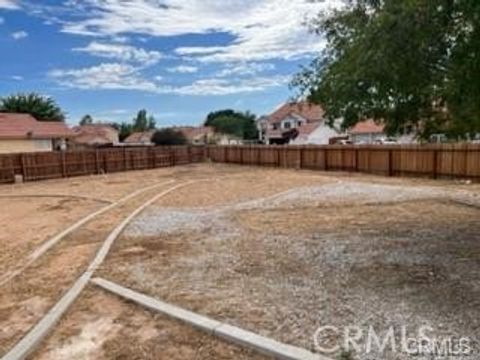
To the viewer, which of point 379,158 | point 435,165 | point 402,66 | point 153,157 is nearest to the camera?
point 402,66

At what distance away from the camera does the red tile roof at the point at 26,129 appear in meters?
34.7

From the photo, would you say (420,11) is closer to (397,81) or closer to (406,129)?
(397,81)

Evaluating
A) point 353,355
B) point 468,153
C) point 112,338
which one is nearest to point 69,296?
point 112,338

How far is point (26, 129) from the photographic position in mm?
36281

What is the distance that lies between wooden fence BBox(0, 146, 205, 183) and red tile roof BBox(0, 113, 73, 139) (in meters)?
7.98

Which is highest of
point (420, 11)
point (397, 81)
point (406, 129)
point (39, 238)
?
point (420, 11)

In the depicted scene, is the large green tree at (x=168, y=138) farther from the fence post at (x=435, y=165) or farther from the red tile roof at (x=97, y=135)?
the fence post at (x=435, y=165)

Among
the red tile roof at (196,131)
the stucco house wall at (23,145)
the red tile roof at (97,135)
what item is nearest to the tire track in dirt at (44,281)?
the stucco house wall at (23,145)

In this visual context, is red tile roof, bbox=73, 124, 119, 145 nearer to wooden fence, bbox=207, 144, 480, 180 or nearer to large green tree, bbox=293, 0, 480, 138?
wooden fence, bbox=207, 144, 480, 180

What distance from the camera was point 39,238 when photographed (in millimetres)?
10461

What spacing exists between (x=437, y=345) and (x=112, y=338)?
2.97 metres

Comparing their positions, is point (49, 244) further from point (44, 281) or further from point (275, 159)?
point (275, 159)

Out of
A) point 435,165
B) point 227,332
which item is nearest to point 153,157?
point 435,165

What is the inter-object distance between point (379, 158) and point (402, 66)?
19.2 m
